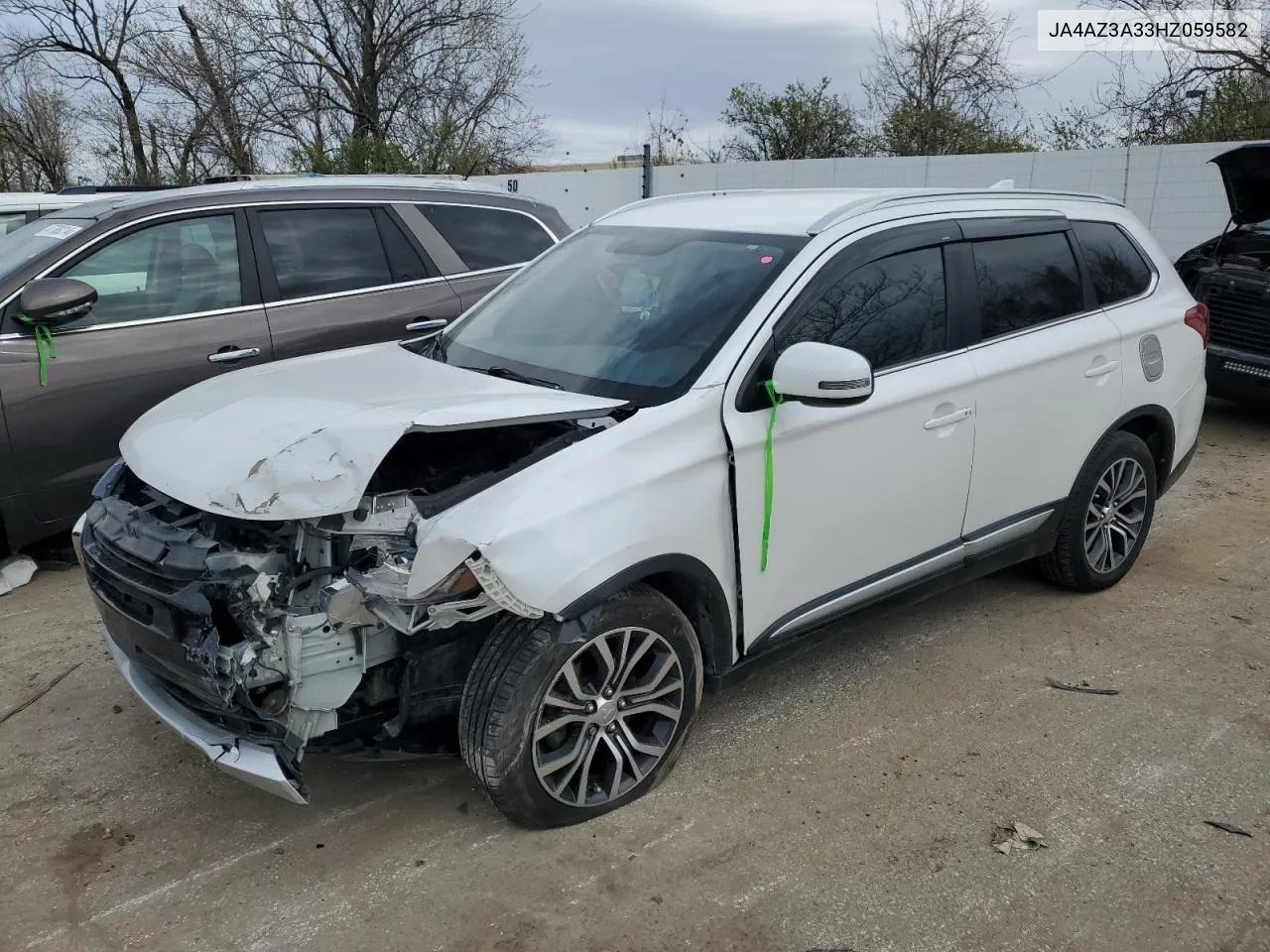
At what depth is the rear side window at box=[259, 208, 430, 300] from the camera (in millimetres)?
5387

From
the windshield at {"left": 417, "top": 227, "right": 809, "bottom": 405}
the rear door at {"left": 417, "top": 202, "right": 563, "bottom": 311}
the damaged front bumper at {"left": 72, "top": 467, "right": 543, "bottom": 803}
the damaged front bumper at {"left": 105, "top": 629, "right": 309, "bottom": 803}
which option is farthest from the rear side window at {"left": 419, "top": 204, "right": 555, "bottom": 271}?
the damaged front bumper at {"left": 105, "top": 629, "right": 309, "bottom": 803}

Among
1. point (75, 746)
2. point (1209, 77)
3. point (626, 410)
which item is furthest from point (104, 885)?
point (1209, 77)

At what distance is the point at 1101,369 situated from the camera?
14.1 ft

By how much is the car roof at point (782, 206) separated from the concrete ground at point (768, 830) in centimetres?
177

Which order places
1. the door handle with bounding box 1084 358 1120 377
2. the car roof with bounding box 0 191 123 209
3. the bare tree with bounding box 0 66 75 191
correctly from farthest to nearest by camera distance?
the bare tree with bounding box 0 66 75 191 < the car roof with bounding box 0 191 123 209 < the door handle with bounding box 1084 358 1120 377

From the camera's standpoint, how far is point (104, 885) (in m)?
2.81

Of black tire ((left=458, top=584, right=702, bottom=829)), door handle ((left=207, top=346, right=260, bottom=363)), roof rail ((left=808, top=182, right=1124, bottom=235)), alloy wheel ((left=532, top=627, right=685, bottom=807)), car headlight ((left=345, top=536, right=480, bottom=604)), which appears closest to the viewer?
car headlight ((left=345, top=536, right=480, bottom=604))

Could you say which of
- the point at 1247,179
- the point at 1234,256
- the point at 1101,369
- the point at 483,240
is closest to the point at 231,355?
the point at 483,240

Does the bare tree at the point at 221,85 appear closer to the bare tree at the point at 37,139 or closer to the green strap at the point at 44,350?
the bare tree at the point at 37,139

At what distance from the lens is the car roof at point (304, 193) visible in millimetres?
5129

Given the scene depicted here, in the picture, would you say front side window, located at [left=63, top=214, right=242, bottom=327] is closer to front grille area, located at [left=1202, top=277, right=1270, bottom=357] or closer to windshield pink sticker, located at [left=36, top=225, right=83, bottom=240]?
windshield pink sticker, located at [left=36, top=225, right=83, bottom=240]

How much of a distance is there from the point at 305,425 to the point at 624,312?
4.02ft

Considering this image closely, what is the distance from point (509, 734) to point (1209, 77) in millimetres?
17084

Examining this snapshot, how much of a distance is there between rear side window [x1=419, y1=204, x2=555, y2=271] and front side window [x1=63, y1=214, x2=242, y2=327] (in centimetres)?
121
